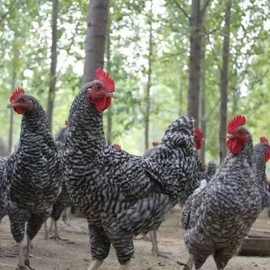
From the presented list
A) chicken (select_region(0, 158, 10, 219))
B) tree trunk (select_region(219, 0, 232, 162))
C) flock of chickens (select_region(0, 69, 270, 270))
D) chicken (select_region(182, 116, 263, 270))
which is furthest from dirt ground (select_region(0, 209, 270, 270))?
tree trunk (select_region(219, 0, 232, 162))

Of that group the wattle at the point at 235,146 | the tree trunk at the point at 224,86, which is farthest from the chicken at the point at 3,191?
the tree trunk at the point at 224,86

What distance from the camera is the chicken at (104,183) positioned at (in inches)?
218

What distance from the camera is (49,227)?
10828 mm

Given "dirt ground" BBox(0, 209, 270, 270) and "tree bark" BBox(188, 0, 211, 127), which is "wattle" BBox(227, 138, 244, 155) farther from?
"tree bark" BBox(188, 0, 211, 127)

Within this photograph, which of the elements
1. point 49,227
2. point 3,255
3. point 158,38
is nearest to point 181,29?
point 158,38

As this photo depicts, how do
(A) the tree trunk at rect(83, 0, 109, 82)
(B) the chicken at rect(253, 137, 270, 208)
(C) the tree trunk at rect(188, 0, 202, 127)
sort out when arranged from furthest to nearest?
1. (C) the tree trunk at rect(188, 0, 202, 127)
2. (B) the chicken at rect(253, 137, 270, 208)
3. (A) the tree trunk at rect(83, 0, 109, 82)

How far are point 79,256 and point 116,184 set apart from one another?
9.71 ft

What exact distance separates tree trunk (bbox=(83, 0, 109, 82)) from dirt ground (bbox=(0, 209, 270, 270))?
2629mm

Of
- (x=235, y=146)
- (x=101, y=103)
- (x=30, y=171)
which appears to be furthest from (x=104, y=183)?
(x=235, y=146)

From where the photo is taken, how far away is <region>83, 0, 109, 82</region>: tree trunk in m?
8.54

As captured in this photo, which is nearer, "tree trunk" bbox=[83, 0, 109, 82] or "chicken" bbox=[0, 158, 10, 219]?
"chicken" bbox=[0, 158, 10, 219]

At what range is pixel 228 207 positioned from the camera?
6.15 meters

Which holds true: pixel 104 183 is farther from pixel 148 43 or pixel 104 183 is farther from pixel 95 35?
pixel 148 43

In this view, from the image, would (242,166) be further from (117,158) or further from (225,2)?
(225,2)
